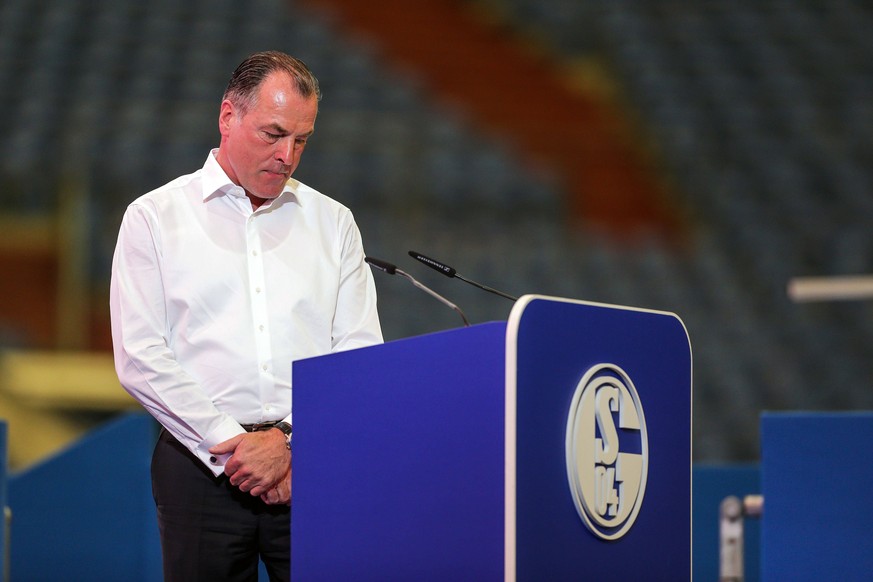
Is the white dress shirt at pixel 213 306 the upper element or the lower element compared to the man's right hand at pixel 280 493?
upper

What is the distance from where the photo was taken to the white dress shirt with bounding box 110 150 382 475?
154 cm

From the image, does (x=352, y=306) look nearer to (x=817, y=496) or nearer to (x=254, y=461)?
(x=254, y=461)

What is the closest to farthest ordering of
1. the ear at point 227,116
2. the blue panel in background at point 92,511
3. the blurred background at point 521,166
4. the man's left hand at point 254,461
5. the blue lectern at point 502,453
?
1. the blue lectern at point 502,453
2. the man's left hand at point 254,461
3. the ear at point 227,116
4. the blue panel in background at point 92,511
5. the blurred background at point 521,166

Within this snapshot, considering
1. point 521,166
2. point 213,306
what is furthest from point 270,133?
point 521,166

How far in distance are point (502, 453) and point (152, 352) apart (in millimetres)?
532

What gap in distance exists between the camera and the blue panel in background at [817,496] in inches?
93.7

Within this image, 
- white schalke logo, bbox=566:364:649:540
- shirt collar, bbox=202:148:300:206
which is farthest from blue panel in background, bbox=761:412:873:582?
shirt collar, bbox=202:148:300:206

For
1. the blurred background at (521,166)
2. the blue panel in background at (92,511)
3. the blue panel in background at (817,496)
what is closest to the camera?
the blue panel in background at (817,496)

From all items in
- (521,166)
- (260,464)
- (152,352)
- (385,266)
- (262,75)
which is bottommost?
(260,464)

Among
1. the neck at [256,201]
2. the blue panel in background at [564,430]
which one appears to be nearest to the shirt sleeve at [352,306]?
the neck at [256,201]

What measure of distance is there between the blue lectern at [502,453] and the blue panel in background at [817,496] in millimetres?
920

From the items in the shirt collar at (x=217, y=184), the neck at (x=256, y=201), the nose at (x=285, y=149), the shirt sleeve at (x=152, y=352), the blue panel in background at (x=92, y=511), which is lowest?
the blue panel in background at (x=92, y=511)

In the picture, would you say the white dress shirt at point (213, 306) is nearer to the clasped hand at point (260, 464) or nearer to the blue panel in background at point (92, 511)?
the clasped hand at point (260, 464)

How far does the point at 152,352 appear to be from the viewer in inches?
60.7
